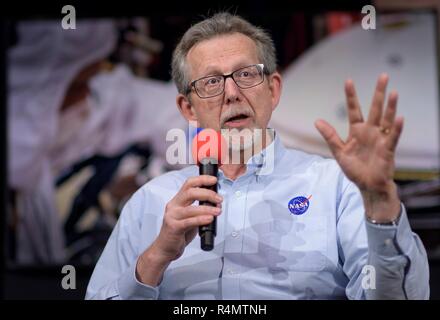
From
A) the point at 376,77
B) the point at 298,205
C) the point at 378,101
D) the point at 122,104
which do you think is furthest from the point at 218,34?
the point at 122,104

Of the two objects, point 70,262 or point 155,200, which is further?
point 70,262

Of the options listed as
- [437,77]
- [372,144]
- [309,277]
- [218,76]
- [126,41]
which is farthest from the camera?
[126,41]

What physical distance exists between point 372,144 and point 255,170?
527 millimetres

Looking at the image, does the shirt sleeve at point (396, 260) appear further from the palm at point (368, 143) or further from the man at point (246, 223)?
the palm at point (368, 143)

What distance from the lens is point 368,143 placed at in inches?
49.7

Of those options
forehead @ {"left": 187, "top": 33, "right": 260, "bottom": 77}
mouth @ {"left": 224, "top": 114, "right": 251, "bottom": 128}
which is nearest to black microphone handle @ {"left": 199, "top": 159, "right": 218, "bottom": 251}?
mouth @ {"left": 224, "top": 114, "right": 251, "bottom": 128}

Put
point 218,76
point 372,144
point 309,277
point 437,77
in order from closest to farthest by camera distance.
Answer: point 372,144, point 309,277, point 218,76, point 437,77

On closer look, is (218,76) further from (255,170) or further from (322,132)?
(322,132)

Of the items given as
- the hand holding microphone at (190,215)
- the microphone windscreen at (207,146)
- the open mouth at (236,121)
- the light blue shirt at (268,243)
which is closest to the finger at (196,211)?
the hand holding microphone at (190,215)

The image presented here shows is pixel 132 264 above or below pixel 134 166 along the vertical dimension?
below

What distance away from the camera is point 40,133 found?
371 centimetres

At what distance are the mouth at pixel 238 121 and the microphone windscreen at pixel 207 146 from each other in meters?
0.10

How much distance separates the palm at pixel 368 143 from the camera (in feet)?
4.03
